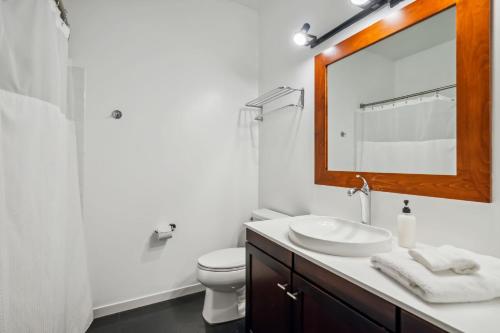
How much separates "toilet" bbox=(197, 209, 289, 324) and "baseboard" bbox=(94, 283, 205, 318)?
35 cm

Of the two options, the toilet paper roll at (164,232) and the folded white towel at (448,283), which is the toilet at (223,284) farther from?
the folded white towel at (448,283)

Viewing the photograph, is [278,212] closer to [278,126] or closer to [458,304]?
[278,126]

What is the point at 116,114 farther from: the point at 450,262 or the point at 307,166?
the point at 450,262

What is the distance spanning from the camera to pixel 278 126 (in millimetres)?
2129

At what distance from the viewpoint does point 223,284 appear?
168cm

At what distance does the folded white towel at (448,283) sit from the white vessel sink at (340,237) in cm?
19

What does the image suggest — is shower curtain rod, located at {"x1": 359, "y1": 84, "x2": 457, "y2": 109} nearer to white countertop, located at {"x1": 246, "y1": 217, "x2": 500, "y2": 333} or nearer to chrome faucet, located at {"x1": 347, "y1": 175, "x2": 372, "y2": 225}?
chrome faucet, located at {"x1": 347, "y1": 175, "x2": 372, "y2": 225}

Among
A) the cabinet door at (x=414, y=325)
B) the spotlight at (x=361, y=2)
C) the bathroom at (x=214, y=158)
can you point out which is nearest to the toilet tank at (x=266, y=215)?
the bathroom at (x=214, y=158)

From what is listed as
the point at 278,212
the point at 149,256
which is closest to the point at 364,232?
the point at 278,212

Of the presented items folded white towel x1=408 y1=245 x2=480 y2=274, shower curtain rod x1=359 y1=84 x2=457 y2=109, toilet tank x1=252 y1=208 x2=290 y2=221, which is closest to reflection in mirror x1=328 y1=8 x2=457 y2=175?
shower curtain rod x1=359 y1=84 x2=457 y2=109

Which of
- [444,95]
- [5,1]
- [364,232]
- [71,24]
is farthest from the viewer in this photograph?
[71,24]

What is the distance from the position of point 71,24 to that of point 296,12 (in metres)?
1.64

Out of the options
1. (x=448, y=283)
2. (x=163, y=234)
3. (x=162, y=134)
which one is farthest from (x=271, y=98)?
(x=448, y=283)

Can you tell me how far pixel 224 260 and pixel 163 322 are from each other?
2.07ft
